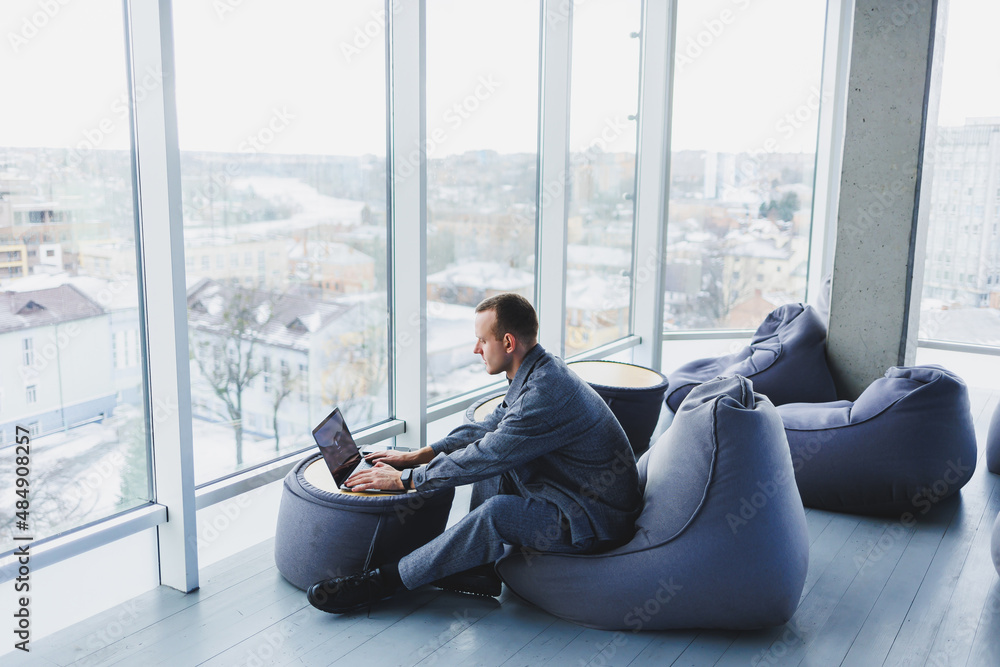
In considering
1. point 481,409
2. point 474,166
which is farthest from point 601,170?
point 481,409

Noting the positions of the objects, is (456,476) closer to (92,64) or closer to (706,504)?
(706,504)

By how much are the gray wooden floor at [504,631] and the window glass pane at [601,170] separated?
2802 millimetres

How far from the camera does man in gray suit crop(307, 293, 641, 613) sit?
2.76m

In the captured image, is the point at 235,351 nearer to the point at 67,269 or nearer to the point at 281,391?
the point at 281,391

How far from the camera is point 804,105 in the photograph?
662cm

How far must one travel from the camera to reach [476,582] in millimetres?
2920

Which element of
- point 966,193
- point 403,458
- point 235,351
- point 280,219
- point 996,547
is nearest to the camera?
point 996,547

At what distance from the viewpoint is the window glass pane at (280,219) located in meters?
3.18

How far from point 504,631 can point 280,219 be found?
1.91m

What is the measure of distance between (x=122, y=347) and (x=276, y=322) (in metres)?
0.71

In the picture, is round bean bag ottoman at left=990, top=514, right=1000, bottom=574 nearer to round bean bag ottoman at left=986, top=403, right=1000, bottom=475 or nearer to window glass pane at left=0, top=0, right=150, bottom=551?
round bean bag ottoman at left=986, top=403, right=1000, bottom=475

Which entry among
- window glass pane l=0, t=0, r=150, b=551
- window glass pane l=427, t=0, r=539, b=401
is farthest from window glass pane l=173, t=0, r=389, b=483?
window glass pane l=427, t=0, r=539, b=401

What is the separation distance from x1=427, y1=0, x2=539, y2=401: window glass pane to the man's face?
149 centimetres

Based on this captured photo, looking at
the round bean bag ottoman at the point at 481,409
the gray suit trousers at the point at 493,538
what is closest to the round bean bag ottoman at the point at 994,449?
the round bean bag ottoman at the point at 481,409
